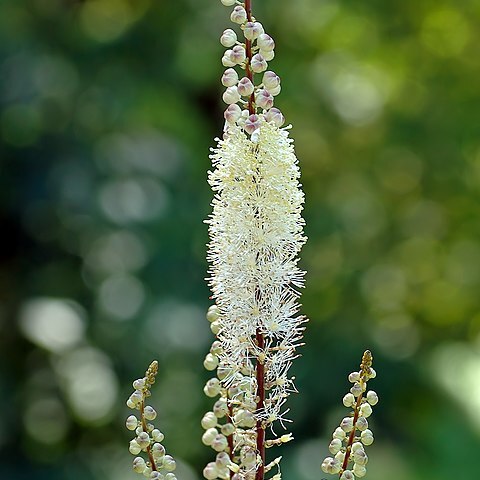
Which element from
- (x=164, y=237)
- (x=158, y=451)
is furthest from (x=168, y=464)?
(x=164, y=237)

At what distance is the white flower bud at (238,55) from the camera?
47.2 inches

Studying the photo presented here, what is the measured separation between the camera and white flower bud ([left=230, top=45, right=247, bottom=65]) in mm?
1198

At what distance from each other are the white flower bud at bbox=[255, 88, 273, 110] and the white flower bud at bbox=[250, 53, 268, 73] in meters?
0.03

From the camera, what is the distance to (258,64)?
1.18 metres

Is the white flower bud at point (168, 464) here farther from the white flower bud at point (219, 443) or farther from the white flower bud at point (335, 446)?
the white flower bud at point (335, 446)

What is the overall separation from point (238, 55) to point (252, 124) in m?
0.09

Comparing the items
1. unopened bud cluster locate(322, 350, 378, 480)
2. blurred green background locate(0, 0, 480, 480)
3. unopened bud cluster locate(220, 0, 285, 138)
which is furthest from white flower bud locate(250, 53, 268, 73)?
blurred green background locate(0, 0, 480, 480)

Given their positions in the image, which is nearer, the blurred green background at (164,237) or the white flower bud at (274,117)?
the white flower bud at (274,117)

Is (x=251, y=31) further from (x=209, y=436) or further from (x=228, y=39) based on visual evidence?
(x=209, y=436)

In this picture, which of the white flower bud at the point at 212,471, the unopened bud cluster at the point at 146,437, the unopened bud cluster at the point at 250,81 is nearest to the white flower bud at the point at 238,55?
the unopened bud cluster at the point at 250,81

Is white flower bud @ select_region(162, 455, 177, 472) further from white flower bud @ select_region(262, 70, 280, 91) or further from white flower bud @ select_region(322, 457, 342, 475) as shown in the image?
white flower bud @ select_region(262, 70, 280, 91)
